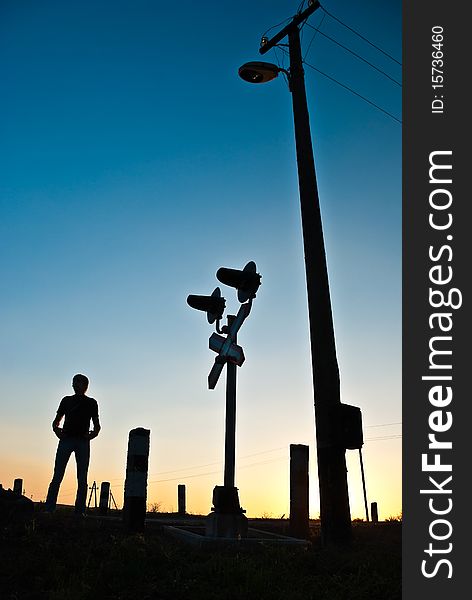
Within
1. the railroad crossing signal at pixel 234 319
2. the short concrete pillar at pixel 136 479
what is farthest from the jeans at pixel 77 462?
the railroad crossing signal at pixel 234 319

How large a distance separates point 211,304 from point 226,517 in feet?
9.08

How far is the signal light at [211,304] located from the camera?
898 cm

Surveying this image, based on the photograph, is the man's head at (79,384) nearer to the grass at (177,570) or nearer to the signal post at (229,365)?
the signal post at (229,365)

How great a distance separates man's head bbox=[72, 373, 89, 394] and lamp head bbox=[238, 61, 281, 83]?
17.2 feet

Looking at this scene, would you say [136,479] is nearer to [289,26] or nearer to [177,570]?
[177,570]

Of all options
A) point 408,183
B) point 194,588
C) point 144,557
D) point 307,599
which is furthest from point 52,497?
point 408,183

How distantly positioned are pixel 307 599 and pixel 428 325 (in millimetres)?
2281

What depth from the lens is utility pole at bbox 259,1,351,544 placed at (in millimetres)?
7383

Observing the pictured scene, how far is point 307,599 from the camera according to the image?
469 cm

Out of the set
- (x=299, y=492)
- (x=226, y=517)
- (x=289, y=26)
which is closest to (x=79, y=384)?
(x=299, y=492)

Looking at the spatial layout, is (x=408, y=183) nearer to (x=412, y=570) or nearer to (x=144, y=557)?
(x=412, y=570)

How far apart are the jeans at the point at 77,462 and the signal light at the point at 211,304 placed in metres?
2.96

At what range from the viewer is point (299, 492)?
9.43 meters

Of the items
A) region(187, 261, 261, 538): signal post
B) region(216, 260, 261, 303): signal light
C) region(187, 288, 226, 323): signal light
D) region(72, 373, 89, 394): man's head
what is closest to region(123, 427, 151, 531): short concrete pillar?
region(187, 261, 261, 538): signal post
